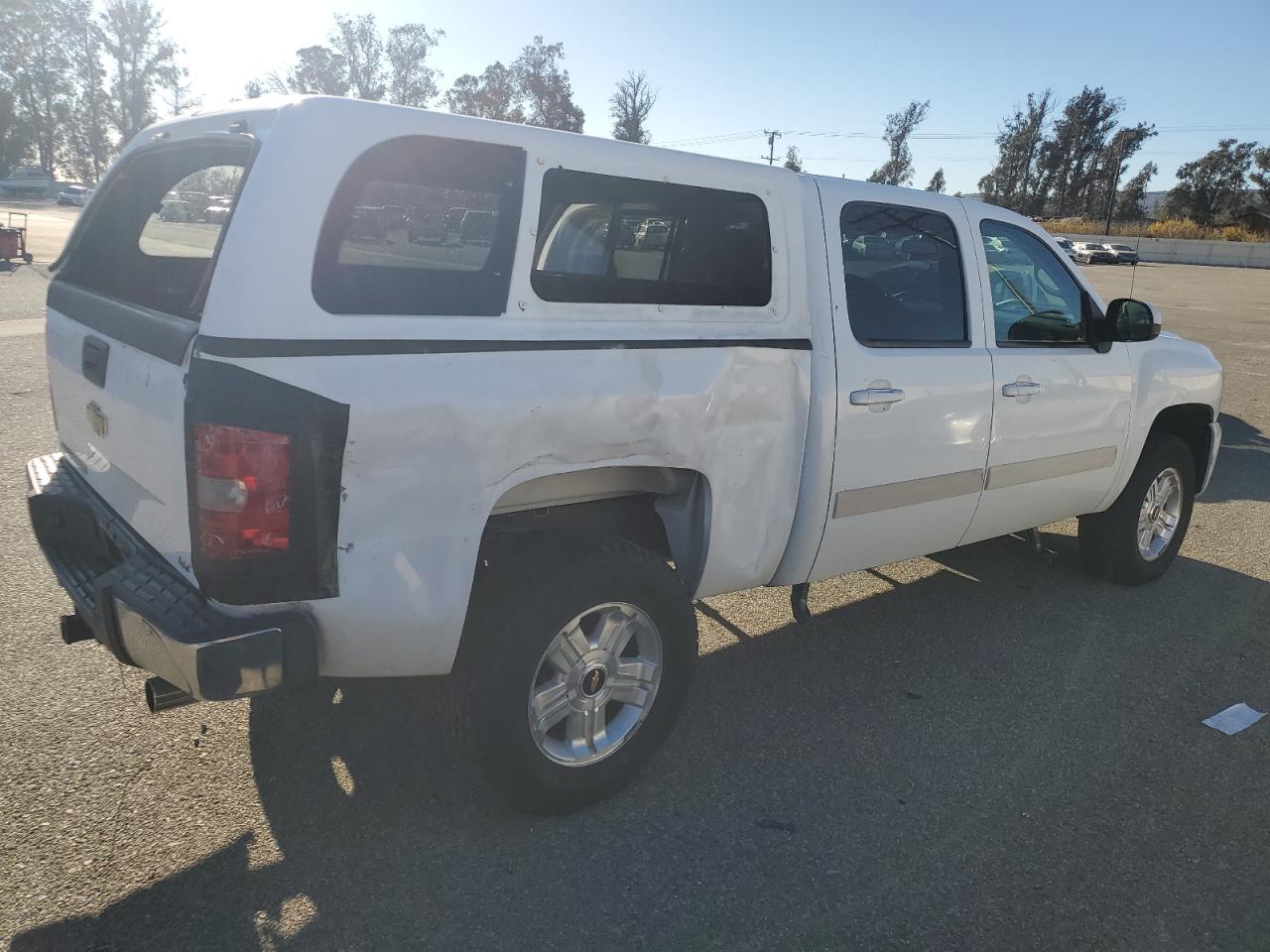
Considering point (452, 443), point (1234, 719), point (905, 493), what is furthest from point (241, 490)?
point (1234, 719)

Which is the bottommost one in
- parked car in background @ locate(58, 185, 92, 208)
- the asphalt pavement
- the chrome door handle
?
parked car in background @ locate(58, 185, 92, 208)

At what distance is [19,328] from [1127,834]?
13.4 metres

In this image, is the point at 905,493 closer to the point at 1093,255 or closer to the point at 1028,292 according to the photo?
the point at 1028,292

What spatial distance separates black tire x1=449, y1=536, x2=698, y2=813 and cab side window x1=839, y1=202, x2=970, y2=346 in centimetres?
132

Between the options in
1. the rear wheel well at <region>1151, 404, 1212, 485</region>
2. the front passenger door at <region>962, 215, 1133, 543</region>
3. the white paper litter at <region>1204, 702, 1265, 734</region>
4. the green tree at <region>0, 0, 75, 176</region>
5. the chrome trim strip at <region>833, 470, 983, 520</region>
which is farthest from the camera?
the green tree at <region>0, 0, 75, 176</region>

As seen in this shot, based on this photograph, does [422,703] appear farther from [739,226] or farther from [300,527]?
[739,226]

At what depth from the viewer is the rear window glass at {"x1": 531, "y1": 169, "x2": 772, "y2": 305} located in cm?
293

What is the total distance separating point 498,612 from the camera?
2725 mm

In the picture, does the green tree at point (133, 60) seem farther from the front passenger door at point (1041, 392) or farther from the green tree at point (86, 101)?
the front passenger door at point (1041, 392)

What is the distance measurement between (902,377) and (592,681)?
5.55 feet

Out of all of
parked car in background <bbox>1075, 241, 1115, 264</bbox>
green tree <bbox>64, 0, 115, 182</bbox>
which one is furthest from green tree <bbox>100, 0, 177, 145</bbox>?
parked car in background <bbox>1075, 241, 1115, 264</bbox>

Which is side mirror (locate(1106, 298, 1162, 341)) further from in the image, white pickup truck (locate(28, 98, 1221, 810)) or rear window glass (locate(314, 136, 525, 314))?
rear window glass (locate(314, 136, 525, 314))

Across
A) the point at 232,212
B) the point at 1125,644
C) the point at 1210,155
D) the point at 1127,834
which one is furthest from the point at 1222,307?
the point at 1210,155

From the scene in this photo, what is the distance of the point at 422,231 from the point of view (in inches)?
114
